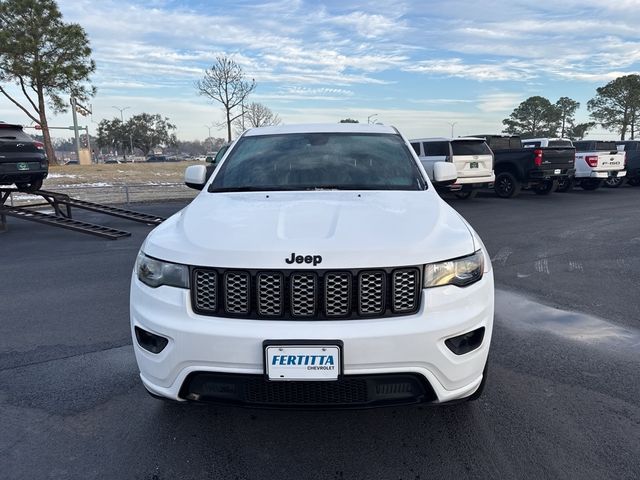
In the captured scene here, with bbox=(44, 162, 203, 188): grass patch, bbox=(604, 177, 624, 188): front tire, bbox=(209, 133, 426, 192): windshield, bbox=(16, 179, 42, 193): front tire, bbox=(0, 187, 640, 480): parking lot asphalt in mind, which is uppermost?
bbox=(209, 133, 426, 192): windshield

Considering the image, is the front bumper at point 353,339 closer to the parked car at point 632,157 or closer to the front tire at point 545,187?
the front tire at point 545,187

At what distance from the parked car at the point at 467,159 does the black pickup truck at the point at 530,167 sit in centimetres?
137

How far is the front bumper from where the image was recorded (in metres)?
2.20

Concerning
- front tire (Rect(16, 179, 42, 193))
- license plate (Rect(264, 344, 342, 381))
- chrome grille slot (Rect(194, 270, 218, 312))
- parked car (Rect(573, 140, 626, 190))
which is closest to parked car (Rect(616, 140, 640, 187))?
parked car (Rect(573, 140, 626, 190))

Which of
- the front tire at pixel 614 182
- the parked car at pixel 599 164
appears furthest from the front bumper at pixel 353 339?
the front tire at pixel 614 182

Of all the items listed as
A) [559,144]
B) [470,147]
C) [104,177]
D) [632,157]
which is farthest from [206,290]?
[104,177]

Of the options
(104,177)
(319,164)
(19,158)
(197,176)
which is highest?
(319,164)

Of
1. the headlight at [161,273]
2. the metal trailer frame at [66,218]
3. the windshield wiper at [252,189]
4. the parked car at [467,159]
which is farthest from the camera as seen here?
the parked car at [467,159]

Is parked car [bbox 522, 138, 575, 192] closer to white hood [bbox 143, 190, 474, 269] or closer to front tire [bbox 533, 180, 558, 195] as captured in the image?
front tire [bbox 533, 180, 558, 195]

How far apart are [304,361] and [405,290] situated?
0.59m

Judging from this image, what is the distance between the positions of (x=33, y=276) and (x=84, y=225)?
319cm

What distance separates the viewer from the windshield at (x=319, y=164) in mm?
3564

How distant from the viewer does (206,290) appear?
236 centimetres

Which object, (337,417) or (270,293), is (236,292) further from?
(337,417)
